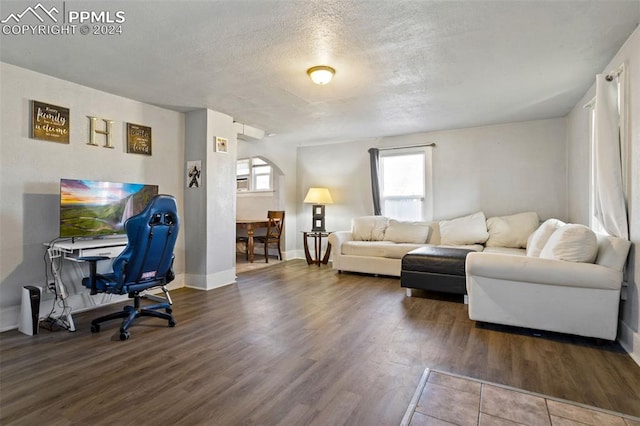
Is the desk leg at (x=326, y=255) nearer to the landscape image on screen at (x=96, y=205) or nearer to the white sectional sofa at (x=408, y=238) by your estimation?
the white sectional sofa at (x=408, y=238)

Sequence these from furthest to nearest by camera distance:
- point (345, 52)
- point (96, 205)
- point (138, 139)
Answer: point (138, 139) → point (96, 205) → point (345, 52)

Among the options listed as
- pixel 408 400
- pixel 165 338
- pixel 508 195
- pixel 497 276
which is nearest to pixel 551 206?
pixel 508 195

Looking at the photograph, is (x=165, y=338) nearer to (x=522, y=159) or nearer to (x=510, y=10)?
(x=510, y=10)

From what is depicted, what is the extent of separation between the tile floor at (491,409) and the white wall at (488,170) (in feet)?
12.5

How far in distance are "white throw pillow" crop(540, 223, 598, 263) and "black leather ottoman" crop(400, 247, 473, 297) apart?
1020mm

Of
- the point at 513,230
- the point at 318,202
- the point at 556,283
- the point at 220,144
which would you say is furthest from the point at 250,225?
the point at 556,283

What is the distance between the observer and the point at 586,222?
12.0 feet

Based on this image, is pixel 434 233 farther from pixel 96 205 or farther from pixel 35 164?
pixel 35 164

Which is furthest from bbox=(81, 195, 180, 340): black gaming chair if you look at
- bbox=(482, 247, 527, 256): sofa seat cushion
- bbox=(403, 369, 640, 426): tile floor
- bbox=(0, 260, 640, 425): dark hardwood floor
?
bbox=(482, 247, 527, 256): sofa seat cushion

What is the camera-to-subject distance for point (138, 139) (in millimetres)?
3912

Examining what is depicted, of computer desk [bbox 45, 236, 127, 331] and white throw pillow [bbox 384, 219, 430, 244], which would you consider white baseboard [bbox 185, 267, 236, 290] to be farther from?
white throw pillow [bbox 384, 219, 430, 244]

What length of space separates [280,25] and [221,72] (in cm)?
104

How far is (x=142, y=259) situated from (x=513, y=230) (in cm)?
472

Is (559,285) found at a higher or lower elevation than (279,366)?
higher
